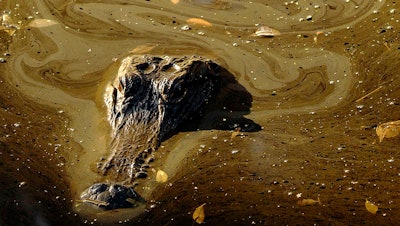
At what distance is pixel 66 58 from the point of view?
5.59m

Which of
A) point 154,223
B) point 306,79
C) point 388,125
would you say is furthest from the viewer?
point 306,79

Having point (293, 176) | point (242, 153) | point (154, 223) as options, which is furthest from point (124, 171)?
point (293, 176)

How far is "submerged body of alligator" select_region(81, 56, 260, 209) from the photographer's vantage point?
4.34 metres

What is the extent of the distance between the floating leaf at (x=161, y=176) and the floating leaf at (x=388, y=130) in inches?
71.1

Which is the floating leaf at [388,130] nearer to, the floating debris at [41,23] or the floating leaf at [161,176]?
the floating leaf at [161,176]

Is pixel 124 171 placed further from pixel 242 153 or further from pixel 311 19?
pixel 311 19

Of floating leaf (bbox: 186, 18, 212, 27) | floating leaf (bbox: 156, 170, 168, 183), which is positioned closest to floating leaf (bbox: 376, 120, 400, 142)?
floating leaf (bbox: 156, 170, 168, 183)

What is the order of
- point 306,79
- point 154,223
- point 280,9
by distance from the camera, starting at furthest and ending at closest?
point 280,9
point 306,79
point 154,223

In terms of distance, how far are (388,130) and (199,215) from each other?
1821 millimetres

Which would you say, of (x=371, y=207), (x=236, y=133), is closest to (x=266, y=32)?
(x=236, y=133)

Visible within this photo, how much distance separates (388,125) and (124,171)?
7.40 feet

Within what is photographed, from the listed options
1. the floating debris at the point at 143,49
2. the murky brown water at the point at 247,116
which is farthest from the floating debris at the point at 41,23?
the floating debris at the point at 143,49

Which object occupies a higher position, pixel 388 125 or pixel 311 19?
pixel 311 19

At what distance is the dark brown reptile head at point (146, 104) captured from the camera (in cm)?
442
